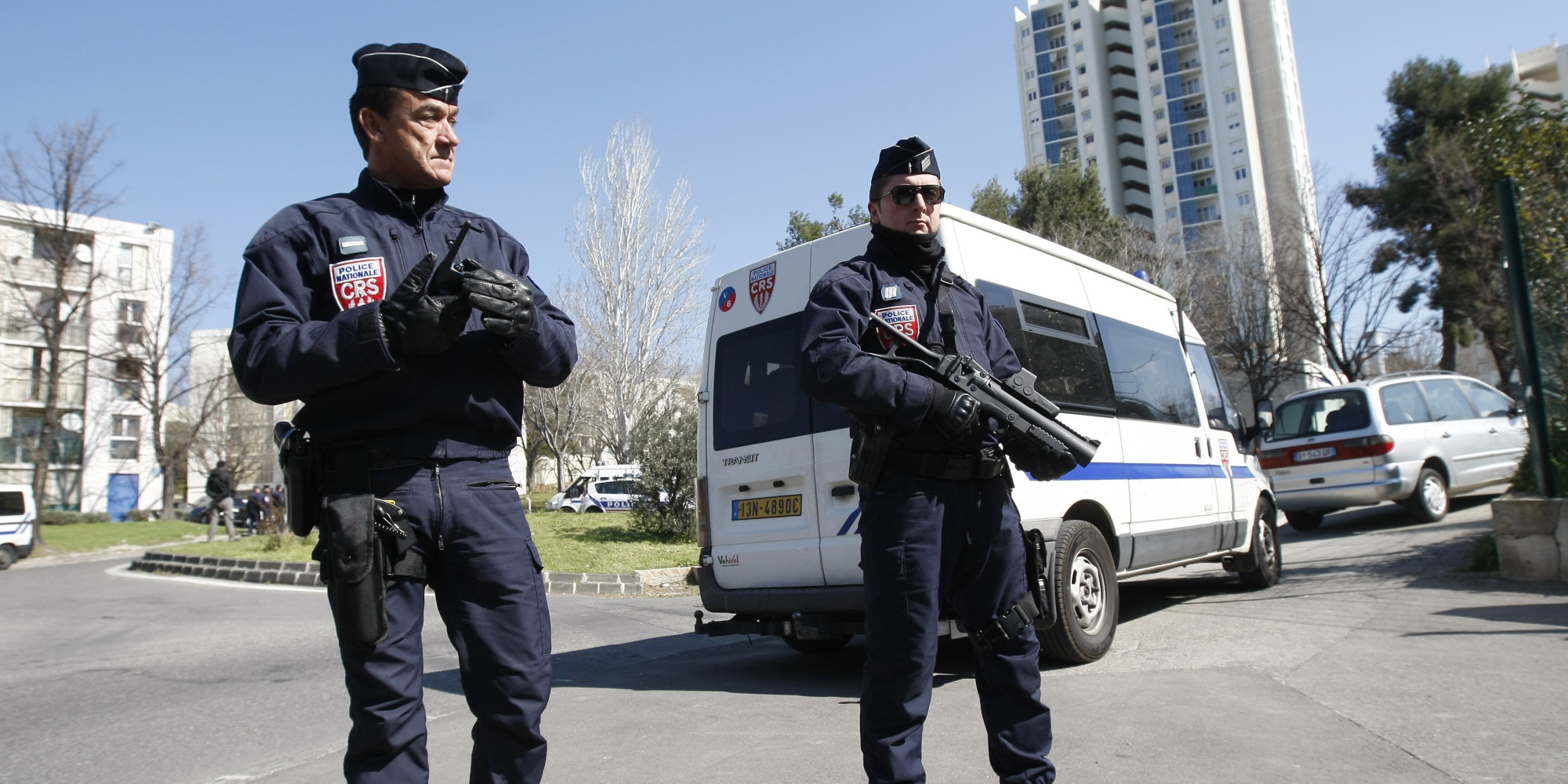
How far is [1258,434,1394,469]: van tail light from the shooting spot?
36.0ft

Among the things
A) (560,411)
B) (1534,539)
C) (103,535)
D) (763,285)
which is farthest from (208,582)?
(560,411)

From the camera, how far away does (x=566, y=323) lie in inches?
91.8

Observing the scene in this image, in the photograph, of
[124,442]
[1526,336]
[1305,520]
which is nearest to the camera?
[1526,336]

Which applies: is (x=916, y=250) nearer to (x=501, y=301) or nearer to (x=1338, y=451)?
(x=501, y=301)

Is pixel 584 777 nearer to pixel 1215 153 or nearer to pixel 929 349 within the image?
pixel 929 349

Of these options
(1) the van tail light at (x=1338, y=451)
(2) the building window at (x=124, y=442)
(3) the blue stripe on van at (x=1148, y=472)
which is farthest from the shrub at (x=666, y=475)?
(2) the building window at (x=124, y=442)

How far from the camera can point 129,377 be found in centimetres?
3120

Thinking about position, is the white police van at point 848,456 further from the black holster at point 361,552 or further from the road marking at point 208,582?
the road marking at point 208,582

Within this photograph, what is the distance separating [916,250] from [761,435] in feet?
8.39

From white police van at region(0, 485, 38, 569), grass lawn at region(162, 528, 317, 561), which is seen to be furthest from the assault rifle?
white police van at region(0, 485, 38, 569)

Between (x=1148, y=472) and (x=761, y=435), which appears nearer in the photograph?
(x=761, y=435)

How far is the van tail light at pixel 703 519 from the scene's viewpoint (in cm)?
553

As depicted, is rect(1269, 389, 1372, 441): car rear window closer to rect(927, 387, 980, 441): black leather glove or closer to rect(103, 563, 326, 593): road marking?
rect(927, 387, 980, 441): black leather glove

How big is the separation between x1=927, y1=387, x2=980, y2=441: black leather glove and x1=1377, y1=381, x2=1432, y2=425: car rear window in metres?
10.8
